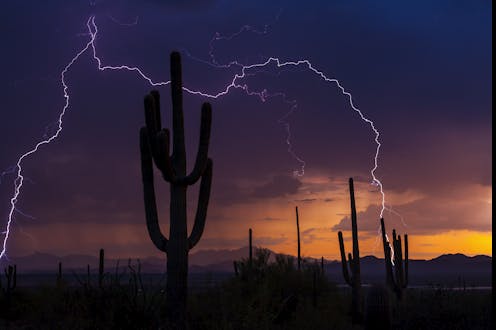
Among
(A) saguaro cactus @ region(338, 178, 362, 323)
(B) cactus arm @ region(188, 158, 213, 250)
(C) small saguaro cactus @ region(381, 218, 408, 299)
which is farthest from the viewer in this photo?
(C) small saguaro cactus @ region(381, 218, 408, 299)

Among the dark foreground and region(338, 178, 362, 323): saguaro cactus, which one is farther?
region(338, 178, 362, 323): saguaro cactus

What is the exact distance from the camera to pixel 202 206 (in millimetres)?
16406

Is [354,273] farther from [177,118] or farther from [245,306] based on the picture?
[177,118]

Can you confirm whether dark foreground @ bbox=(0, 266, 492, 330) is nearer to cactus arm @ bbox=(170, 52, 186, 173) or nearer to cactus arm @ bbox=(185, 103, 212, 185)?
cactus arm @ bbox=(185, 103, 212, 185)

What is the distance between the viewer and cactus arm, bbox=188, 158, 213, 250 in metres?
16.1

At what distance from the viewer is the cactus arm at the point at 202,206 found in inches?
635

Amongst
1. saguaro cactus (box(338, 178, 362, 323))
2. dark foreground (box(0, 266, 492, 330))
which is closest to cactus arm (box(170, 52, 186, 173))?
dark foreground (box(0, 266, 492, 330))

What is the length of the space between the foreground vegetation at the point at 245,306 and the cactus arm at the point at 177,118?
2.95m

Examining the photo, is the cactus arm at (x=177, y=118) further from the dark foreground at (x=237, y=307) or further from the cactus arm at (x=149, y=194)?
the dark foreground at (x=237, y=307)

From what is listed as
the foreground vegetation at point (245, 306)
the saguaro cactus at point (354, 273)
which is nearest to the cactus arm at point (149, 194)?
the foreground vegetation at point (245, 306)

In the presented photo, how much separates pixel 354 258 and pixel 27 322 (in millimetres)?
10351

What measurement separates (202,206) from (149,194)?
4.21ft

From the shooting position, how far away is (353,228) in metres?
23.6

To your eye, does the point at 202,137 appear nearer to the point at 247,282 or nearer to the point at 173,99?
the point at 173,99
